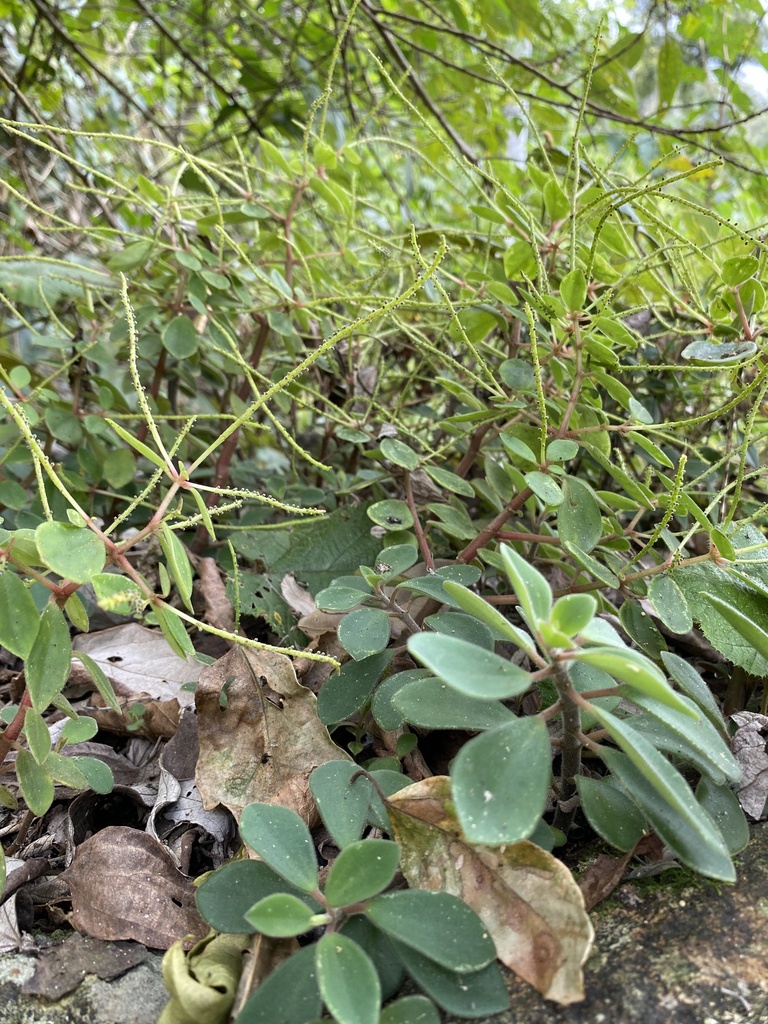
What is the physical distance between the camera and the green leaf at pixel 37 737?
0.68 metres

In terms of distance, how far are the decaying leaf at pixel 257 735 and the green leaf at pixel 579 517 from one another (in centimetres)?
35

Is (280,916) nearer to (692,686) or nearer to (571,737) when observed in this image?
(571,737)

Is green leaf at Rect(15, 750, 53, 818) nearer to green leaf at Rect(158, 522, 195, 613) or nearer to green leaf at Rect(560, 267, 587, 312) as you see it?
green leaf at Rect(158, 522, 195, 613)

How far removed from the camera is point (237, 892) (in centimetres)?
61

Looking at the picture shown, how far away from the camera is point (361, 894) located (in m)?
0.55

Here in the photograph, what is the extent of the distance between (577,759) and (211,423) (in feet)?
3.90

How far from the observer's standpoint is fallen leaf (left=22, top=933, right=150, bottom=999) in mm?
634

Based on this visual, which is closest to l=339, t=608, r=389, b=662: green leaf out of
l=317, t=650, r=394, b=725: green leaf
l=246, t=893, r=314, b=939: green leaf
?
l=317, t=650, r=394, b=725: green leaf

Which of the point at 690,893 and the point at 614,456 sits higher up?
the point at 614,456

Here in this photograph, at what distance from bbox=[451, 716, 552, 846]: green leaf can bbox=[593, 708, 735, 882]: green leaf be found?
2.1 inches

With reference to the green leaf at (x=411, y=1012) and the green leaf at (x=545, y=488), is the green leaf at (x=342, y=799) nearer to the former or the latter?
the green leaf at (x=411, y=1012)

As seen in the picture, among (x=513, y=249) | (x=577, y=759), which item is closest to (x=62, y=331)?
(x=513, y=249)

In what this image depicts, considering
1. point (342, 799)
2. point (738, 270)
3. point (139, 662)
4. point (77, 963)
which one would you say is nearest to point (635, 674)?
point (342, 799)

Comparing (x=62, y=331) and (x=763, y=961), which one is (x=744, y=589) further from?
(x=62, y=331)
